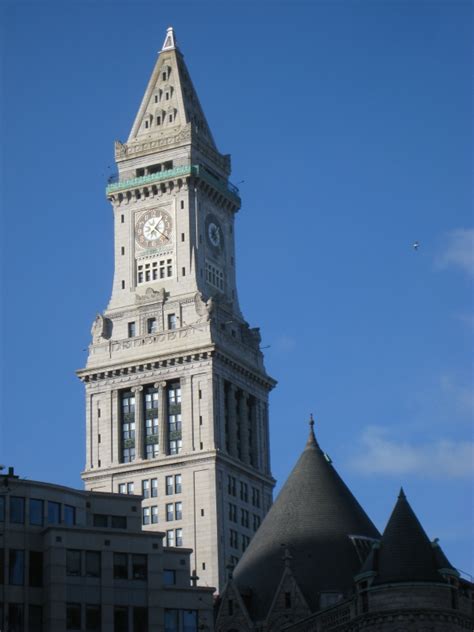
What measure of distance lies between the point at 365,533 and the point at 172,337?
46191 mm

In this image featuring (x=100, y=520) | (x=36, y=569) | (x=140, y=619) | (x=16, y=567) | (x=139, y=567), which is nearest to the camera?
(x=16, y=567)

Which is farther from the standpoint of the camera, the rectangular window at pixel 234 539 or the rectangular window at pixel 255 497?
the rectangular window at pixel 255 497

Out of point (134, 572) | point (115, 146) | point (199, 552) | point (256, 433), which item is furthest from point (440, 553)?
point (115, 146)

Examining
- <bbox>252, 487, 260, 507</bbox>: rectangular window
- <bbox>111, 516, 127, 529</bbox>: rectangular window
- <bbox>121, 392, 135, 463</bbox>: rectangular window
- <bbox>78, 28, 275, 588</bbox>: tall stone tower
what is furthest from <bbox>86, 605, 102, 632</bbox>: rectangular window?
<bbox>252, 487, 260, 507</bbox>: rectangular window

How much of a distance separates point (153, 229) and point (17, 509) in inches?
2724

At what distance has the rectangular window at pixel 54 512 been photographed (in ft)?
309

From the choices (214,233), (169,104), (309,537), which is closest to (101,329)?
(214,233)

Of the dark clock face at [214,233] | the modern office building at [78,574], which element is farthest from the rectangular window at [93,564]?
the dark clock face at [214,233]

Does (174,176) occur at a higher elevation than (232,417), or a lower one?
higher

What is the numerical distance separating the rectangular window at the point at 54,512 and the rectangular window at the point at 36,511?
0.48m

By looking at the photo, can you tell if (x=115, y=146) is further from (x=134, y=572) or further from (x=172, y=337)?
(x=134, y=572)

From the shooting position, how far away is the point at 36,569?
9231 cm

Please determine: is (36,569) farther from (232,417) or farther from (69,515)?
(232,417)

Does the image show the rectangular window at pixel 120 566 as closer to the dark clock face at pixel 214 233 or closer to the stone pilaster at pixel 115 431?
the stone pilaster at pixel 115 431
